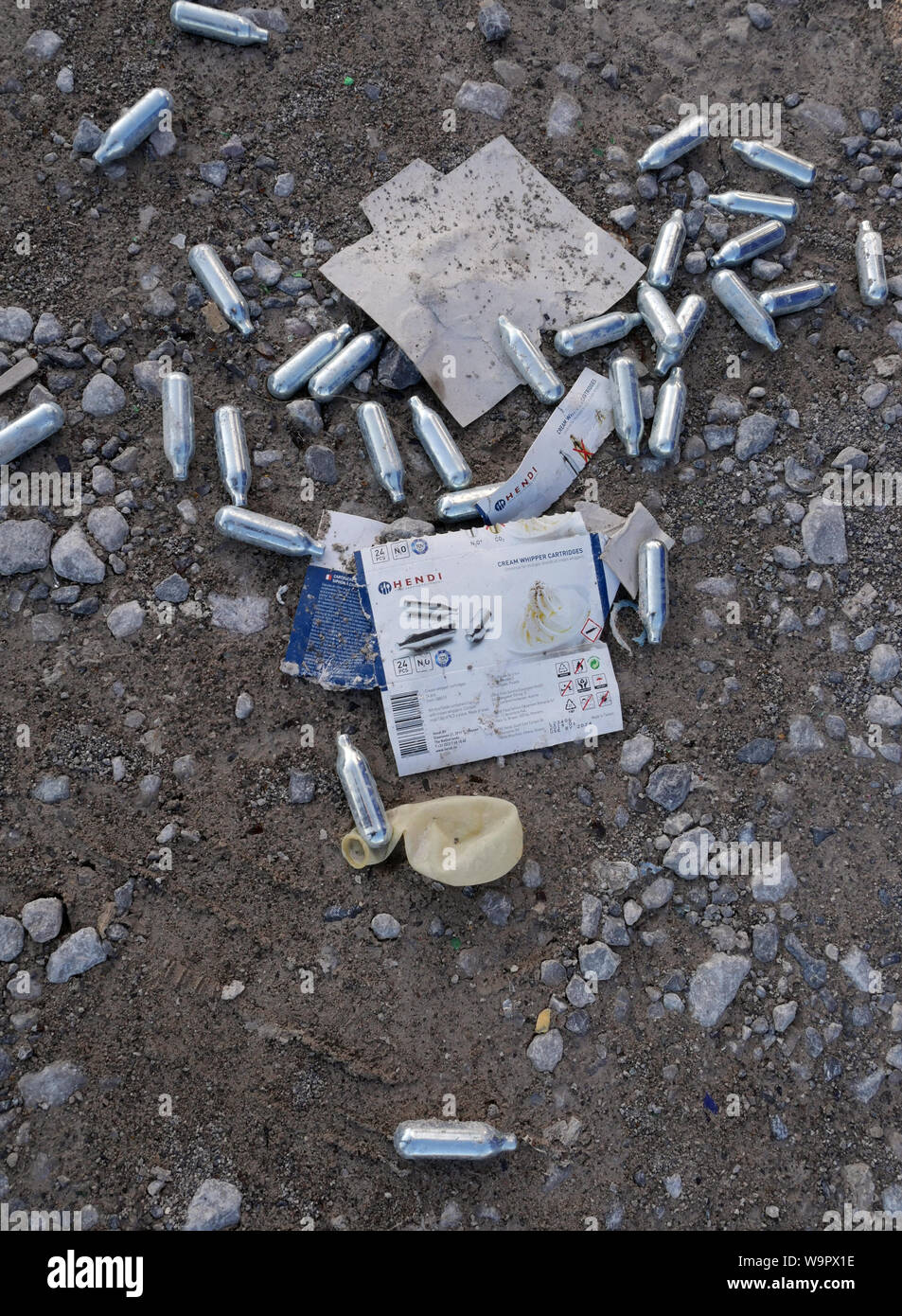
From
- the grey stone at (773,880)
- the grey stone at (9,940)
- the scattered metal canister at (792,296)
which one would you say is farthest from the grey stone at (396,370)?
the grey stone at (9,940)

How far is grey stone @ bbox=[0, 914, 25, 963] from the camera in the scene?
3.05m

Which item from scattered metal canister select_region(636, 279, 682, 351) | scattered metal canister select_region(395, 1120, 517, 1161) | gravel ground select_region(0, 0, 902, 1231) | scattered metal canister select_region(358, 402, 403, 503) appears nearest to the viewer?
scattered metal canister select_region(395, 1120, 517, 1161)

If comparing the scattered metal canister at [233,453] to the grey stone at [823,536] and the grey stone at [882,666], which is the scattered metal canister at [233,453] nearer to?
the grey stone at [823,536]

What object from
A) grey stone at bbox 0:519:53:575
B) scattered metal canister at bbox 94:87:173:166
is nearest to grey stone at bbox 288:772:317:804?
grey stone at bbox 0:519:53:575

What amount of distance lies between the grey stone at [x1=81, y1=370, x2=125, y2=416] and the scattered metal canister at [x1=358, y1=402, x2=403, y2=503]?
2.92ft

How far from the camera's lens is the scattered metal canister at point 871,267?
362 cm

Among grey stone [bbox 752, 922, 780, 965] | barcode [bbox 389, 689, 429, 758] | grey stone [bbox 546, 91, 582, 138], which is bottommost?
grey stone [bbox 752, 922, 780, 965]

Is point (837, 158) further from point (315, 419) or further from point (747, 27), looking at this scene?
point (315, 419)

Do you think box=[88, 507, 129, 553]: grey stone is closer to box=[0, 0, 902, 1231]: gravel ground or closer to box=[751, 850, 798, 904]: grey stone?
box=[0, 0, 902, 1231]: gravel ground

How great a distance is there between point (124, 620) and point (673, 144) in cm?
282

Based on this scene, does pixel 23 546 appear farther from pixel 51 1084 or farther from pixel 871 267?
pixel 871 267

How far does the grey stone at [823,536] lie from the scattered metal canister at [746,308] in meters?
0.68

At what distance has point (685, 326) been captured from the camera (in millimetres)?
3551

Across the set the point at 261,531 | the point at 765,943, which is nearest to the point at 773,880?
the point at 765,943
